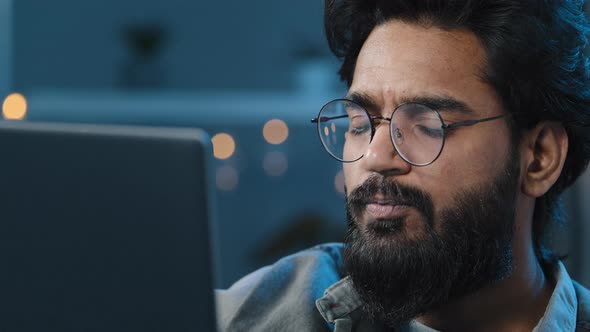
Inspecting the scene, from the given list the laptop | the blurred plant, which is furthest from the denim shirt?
the blurred plant

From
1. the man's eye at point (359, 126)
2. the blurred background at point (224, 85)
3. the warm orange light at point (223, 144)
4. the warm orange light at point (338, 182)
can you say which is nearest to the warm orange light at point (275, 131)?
the blurred background at point (224, 85)

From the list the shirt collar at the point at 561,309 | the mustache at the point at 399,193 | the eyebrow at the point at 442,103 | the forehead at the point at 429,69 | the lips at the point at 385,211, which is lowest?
the shirt collar at the point at 561,309

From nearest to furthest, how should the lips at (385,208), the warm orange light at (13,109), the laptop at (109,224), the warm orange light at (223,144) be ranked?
the laptop at (109,224) → the lips at (385,208) → the warm orange light at (13,109) → the warm orange light at (223,144)

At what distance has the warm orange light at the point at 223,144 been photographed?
13.4ft

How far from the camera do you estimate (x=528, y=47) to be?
1.33 m

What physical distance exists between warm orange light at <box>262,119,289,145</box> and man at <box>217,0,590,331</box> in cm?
270

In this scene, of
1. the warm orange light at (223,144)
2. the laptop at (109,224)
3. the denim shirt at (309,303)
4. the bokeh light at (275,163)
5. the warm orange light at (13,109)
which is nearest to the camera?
the laptop at (109,224)

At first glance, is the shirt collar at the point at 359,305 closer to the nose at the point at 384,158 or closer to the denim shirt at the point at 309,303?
the denim shirt at the point at 309,303

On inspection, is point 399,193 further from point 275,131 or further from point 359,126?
point 275,131

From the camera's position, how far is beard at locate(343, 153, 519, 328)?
1.25m

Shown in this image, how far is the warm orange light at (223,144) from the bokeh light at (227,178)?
9 centimetres

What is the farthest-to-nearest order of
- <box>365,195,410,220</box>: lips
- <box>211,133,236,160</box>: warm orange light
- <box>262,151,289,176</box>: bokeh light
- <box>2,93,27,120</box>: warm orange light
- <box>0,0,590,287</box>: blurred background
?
<box>262,151,289,176</box>: bokeh light
<box>211,133,236,160</box>: warm orange light
<box>0,0,590,287</box>: blurred background
<box>2,93,27,120</box>: warm orange light
<box>365,195,410,220</box>: lips

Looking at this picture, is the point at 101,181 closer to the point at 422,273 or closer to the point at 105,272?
the point at 105,272

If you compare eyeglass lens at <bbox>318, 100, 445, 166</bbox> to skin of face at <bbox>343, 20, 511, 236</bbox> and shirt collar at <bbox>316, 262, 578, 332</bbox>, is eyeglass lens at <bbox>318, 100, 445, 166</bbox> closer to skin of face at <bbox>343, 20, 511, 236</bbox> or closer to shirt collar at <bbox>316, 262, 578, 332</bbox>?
skin of face at <bbox>343, 20, 511, 236</bbox>
